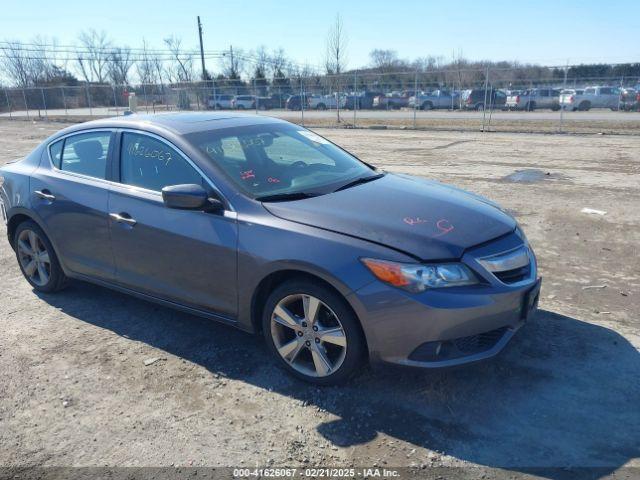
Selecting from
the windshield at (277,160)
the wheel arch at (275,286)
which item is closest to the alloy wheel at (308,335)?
the wheel arch at (275,286)

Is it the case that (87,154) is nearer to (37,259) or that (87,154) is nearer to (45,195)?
(45,195)

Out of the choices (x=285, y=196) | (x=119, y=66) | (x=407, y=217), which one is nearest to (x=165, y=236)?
(x=285, y=196)

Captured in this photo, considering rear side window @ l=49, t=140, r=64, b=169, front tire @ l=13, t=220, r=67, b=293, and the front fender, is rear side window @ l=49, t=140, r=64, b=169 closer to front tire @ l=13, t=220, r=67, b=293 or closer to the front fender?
front tire @ l=13, t=220, r=67, b=293

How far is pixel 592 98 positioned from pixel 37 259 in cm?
3180

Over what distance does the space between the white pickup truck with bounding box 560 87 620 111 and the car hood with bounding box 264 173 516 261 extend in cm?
2929

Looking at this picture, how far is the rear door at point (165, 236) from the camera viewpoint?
3629 millimetres

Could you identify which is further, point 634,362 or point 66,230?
point 66,230

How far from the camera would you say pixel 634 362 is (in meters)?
3.64

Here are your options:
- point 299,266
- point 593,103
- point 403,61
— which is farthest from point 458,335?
point 403,61

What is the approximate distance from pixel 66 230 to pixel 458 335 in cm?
337

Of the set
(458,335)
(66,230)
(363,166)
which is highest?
(363,166)

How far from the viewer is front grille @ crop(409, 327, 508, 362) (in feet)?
10.0

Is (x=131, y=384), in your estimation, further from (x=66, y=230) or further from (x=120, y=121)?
(x=120, y=121)

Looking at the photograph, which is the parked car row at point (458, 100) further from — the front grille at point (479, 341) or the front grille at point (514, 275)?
the front grille at point (479, 341)
